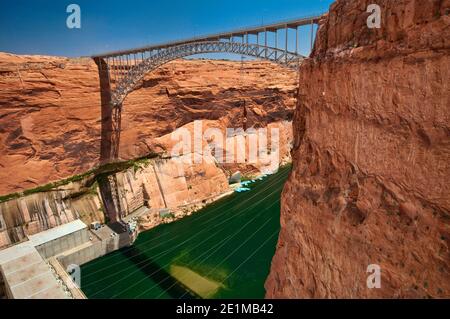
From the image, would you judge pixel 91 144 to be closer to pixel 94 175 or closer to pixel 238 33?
pixel 94 175

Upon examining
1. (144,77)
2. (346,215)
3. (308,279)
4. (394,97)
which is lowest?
(308,279)

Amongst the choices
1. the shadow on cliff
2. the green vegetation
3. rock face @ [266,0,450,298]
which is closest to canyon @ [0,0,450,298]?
rock face @ [266,0,450,298]

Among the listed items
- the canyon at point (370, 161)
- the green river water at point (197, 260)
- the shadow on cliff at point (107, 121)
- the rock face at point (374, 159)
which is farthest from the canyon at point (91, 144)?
the rock face at point (374, 159)

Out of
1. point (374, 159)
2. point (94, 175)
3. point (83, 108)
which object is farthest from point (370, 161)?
point (83, 108)

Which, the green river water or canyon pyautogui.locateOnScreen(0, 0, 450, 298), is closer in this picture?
canyon pyautogui.locateOnScreen(0, 0, 450, 298)

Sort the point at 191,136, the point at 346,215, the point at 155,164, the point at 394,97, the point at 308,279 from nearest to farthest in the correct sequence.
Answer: the point at 394,97
the point at 346,215
the point at 308,279
the point at 155,164
the point at 191,136

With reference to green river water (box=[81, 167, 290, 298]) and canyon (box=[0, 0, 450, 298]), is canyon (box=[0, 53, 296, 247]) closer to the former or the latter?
green river water (box=[81, 167, 290, 298])
